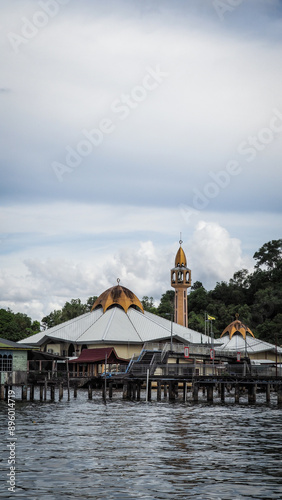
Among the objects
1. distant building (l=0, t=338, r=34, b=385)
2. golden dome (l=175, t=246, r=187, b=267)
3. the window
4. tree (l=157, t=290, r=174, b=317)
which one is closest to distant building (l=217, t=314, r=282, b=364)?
golden dome (l=175, t=246, r=187, b=267)

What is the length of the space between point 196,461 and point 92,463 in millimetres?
4389

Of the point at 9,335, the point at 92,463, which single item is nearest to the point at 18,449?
the point at 92,463

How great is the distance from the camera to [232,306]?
16600 centimetres

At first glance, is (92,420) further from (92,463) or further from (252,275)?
(252,275)

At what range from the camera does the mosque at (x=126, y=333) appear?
108 m

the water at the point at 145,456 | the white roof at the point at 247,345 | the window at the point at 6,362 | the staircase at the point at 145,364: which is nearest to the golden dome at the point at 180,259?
the white roof at the point at 247,345

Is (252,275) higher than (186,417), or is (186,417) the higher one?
(252,275)

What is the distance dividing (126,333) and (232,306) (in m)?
60.4

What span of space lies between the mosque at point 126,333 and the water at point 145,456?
53472mm

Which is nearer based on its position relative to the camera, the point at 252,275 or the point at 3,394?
the point at 3,394

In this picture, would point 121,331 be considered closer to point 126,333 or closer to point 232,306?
point 126,333

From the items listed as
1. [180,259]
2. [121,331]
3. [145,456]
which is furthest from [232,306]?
[145,456]

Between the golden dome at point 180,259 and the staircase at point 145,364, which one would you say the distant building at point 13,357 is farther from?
the golden dome at point 180,259

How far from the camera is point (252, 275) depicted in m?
182
